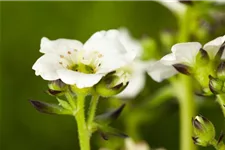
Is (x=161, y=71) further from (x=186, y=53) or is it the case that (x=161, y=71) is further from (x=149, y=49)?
(x=149, y=49)

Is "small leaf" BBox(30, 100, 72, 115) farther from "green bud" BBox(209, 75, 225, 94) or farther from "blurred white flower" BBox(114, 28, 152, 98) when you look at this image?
"blurred white flower" BBox(114, 28, 152, 98)

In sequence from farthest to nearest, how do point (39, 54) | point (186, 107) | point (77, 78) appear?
1. point (39, 54)
2. point (186, 107)
3. point (77, 78)

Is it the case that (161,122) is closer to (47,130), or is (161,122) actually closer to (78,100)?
(47,130)

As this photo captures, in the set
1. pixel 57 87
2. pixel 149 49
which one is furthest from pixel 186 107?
pixel 57 87

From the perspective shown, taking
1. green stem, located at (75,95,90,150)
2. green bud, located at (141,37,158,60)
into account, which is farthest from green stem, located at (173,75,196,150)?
green stem, located at (75,95,90,150)

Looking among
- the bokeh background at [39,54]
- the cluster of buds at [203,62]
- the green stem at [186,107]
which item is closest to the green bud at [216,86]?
the cluster of buds at [203,62]

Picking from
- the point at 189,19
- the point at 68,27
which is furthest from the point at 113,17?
the point at 189,19
